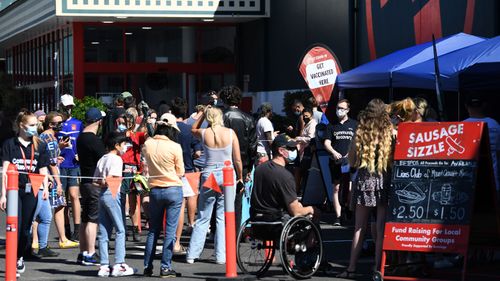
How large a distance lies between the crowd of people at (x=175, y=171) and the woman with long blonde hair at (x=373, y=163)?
0.01m

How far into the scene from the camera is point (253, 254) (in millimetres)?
12094

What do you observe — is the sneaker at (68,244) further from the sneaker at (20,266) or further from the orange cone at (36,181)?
the orange cone at (36,181)

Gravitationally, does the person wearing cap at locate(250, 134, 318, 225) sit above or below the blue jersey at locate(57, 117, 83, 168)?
below

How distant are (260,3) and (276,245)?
22.1m

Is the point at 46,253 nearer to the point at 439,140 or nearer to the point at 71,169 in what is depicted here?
the point at 71,169

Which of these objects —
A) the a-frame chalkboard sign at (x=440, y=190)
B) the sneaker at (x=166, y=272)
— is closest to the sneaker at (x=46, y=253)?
the sneaker at (x=166, y=272)

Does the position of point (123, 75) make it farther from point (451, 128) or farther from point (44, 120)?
point (451, 128)

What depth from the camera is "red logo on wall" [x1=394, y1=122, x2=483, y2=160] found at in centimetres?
1086

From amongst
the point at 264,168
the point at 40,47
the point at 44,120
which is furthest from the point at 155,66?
the point at 264,168

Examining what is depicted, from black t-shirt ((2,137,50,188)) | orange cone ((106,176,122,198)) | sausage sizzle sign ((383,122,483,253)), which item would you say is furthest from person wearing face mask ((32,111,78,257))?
sausage sizzle sign ((383,122,483,253))

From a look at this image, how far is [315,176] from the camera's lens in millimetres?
13734

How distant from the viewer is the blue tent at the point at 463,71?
1271cm

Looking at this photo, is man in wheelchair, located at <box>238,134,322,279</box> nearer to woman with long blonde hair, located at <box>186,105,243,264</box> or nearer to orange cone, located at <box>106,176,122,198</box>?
woman with long blonde hair, located at <box>186,105,243,264</box>

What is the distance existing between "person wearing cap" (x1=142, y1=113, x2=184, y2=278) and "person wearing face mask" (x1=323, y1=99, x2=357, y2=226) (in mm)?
4088
